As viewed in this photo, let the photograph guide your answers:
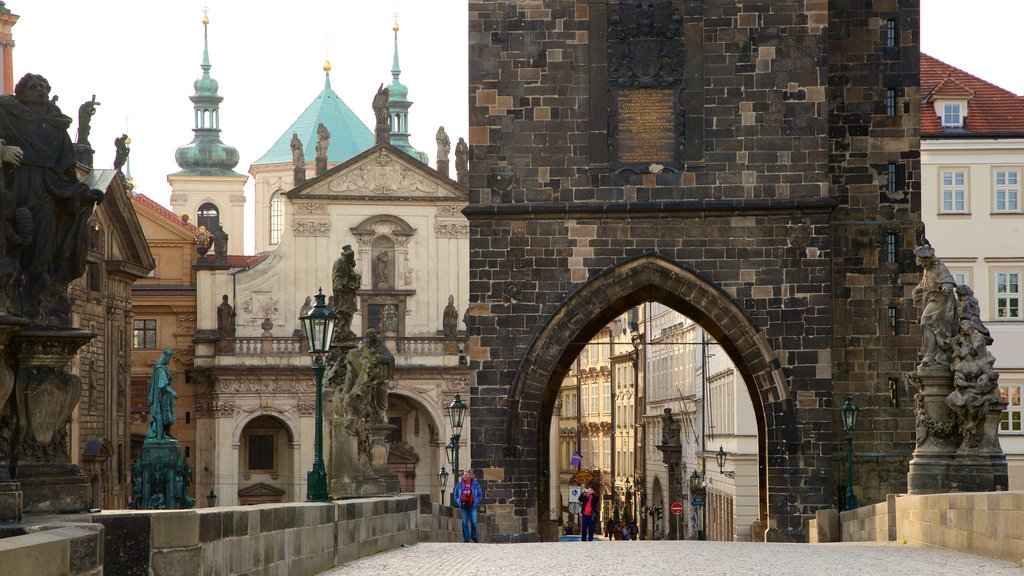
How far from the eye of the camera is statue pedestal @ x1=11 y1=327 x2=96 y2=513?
9.23 metres

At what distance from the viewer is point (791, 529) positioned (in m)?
28.1

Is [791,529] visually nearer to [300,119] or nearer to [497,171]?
[497,171]

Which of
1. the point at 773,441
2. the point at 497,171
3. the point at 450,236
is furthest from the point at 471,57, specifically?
the point at 450,236

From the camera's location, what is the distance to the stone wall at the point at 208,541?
7.03 metres

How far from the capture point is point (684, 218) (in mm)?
28844

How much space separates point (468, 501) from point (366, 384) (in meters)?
5.75

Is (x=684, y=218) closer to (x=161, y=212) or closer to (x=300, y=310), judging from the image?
(x=300, y=310)

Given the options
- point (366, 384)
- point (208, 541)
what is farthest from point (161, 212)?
point (208, 541)

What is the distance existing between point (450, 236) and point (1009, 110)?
23.6 m

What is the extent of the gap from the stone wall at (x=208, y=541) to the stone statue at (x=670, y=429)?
40924mm

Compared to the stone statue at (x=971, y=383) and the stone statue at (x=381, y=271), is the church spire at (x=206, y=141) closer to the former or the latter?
the stone statue at (x=381, y=271)

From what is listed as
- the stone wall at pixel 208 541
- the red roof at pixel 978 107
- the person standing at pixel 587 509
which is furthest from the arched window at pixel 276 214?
the stone wall at pixel 208 541

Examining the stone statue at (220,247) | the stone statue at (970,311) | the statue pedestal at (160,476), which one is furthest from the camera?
the stone statue at (220,247)

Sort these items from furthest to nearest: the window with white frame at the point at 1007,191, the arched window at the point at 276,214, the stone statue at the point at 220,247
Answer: the arched window at the point at 276,214, the stone statue at the point at 220,247, the window with white frame at the point at 1007,191
